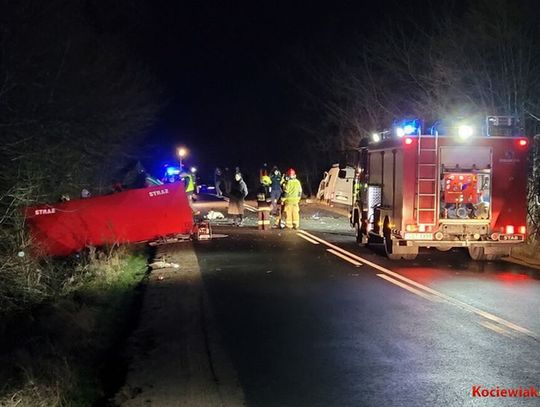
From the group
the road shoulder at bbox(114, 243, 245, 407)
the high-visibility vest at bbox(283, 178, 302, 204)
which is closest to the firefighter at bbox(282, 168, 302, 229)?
the high-visibility vest at bbox(283, 178, 302, 204)

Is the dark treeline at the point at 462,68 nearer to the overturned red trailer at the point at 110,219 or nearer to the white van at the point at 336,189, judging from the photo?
the white van at the point at 336,189

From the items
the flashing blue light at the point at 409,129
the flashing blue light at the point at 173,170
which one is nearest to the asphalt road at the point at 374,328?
the flashing blue light at the point at 409,129

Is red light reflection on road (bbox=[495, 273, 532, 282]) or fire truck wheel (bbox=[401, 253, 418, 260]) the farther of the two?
fire truck wheel (bbox=[401, 253, 418, 260])

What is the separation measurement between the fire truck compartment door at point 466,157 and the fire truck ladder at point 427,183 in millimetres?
325

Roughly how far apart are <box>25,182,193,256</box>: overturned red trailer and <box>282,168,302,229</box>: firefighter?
4.85 meters

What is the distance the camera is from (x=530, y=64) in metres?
17.0

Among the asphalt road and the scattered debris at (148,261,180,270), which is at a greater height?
the scattered debris at (148,261,180,270)

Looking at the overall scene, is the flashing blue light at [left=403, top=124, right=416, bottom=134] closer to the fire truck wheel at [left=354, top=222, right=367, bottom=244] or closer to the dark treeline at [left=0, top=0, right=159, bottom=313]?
the fire truck wheel at [left=354, top=222, right=367, bottom=244]

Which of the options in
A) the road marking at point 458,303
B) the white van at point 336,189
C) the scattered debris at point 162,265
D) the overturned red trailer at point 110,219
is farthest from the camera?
the white van at point 336,189

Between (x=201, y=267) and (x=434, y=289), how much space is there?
15.5ft

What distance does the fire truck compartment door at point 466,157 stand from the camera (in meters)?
13.5

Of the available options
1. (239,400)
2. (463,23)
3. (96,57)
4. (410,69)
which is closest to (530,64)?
(463,23)

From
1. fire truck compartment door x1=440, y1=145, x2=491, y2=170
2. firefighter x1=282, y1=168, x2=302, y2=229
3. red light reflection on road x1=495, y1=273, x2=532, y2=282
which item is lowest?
red light reflection on road x1=495, y1=273, x2=532, y2=282

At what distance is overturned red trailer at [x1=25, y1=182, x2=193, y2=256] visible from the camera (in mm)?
13625
